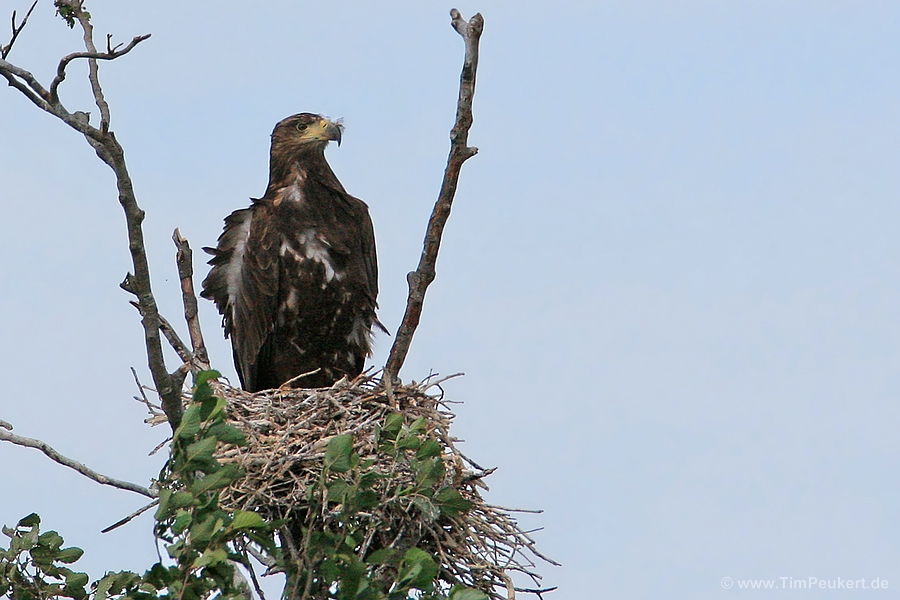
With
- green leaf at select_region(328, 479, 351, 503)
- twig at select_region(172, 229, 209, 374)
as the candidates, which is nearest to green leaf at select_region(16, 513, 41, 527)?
green leaf at select_region(328, 479, 351, 503)

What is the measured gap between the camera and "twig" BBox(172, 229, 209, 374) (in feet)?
23.0

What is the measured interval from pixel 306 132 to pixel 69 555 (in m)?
3.73

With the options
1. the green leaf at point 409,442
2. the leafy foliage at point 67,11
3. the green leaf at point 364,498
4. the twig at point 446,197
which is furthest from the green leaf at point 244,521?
the leafy foliage at point 67,11

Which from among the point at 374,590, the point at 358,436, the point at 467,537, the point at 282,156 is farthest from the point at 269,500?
A: the point at 282,156

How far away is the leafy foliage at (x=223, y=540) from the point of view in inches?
153

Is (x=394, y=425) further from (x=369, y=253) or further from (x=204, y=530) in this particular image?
(x=369, y=253)

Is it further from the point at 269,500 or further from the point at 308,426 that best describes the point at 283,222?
the point at 269,500

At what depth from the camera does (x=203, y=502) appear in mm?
3953

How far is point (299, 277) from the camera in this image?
23.1 feet

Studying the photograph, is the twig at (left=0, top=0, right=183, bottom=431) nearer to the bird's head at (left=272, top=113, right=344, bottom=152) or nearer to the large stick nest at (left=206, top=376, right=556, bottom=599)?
the large stick nest at (left=206, top=376, right=556, bottom=599)

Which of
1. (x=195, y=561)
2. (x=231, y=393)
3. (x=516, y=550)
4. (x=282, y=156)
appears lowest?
(x=195, y=561)

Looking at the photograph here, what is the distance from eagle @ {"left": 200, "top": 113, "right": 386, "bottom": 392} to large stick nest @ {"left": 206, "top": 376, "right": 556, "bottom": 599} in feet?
3.45

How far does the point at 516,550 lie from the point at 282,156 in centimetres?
322

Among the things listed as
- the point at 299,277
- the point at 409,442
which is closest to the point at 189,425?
the point at 409,442
